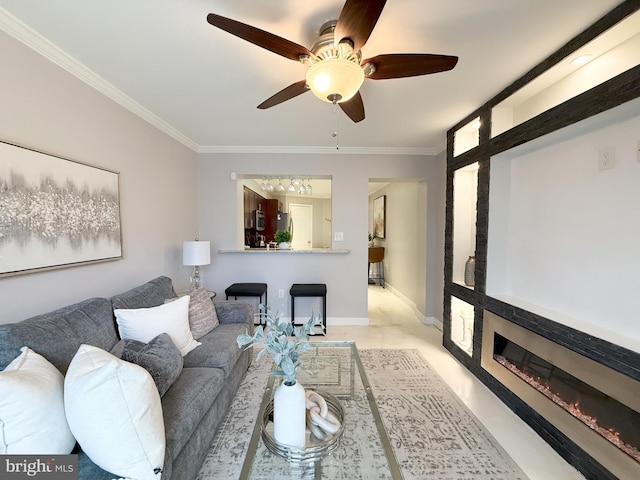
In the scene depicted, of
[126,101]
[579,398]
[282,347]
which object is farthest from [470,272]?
[126,101]

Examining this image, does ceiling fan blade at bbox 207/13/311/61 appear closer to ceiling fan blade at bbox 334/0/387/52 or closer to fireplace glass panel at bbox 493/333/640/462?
ceiling fan blade at bbox 334/0/387/52

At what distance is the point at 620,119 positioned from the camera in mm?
1493

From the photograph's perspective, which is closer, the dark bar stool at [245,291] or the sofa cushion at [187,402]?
the sofa cushion at [187,402]

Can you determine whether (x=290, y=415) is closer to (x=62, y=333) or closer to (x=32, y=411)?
(x=32, y=411)

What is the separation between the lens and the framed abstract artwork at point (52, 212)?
145 centimetres

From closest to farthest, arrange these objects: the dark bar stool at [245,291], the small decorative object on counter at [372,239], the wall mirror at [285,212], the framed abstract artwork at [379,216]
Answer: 1. the dark bar stool at [245,291]
2. the wall mirror at [285,212]
3. the framed abstract artwork at [379,216]
4. the small decorative object on counter at [372,239]

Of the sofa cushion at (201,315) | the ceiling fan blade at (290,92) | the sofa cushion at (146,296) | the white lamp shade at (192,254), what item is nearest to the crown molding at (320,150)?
the white lamp shade at (192,254)

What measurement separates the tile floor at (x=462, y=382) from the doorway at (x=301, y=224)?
11.3 feet

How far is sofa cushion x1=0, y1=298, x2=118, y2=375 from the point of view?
119 centimetres

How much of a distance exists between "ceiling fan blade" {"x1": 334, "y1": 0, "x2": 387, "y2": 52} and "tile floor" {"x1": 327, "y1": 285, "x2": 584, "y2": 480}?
2.47 metres

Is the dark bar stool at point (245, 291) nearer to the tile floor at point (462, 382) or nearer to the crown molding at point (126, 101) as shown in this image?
the tile floor at point (462, 382)

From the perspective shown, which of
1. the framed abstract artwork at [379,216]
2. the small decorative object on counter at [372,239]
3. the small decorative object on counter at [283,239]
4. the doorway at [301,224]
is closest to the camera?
the small decorative object on counter at [283,239]

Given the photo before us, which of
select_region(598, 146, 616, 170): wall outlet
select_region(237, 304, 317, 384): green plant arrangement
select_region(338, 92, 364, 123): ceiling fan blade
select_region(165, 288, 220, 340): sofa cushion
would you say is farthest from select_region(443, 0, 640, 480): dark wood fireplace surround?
select_region(165, 288, 220, 340): sofa cushion

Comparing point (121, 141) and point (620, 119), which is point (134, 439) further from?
point (620, 119)
